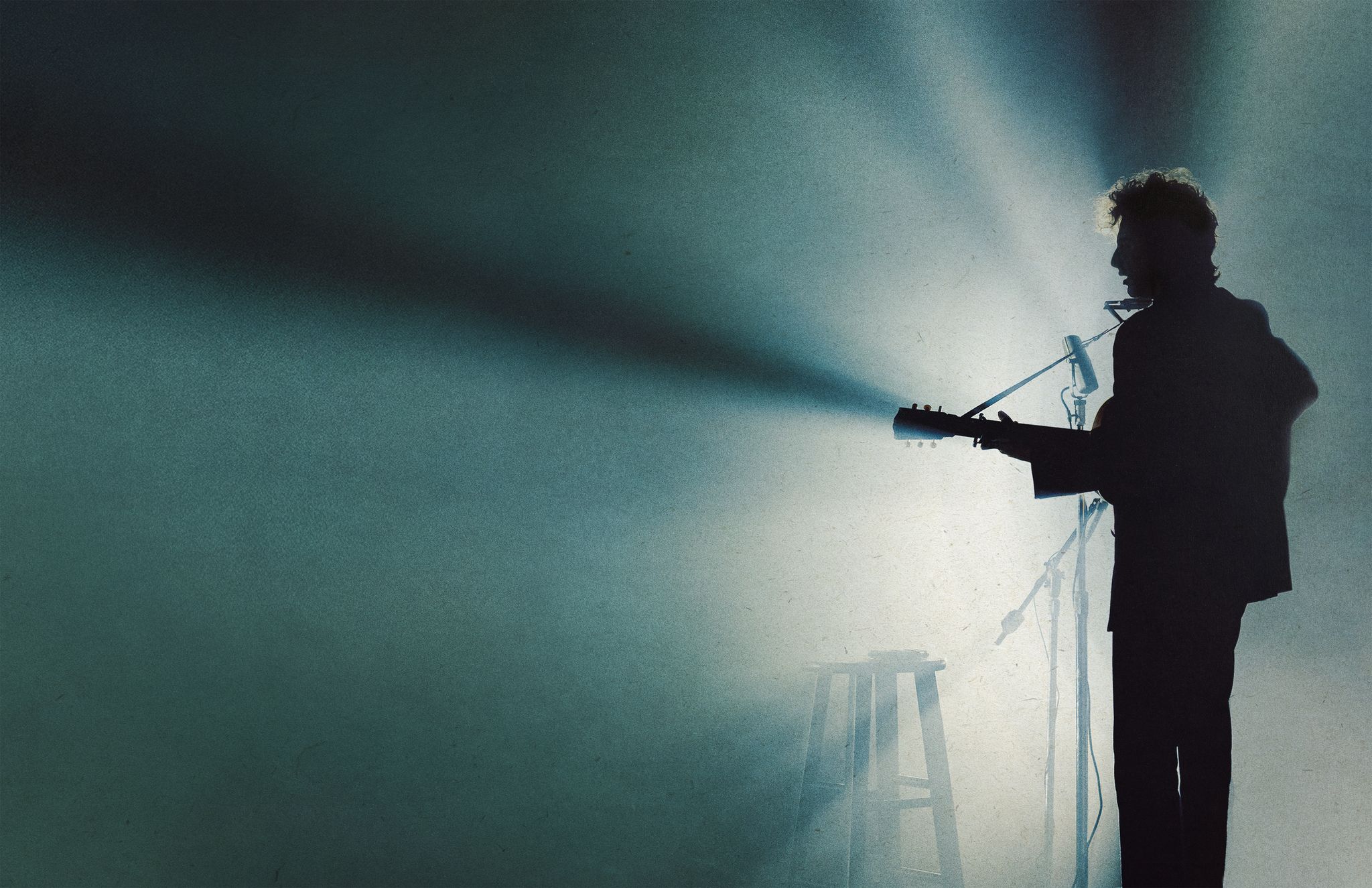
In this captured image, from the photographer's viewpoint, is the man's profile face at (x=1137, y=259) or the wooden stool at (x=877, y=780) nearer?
the man's profile face at (x=1137, y=259)

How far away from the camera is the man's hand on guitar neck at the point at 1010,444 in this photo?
1.41 metres

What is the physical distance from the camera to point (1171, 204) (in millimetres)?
1355

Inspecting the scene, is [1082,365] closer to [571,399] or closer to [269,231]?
[571,399]

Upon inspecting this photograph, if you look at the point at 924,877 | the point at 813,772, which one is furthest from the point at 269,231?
the point at 924,877

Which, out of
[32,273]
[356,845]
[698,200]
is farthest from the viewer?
[698,200]

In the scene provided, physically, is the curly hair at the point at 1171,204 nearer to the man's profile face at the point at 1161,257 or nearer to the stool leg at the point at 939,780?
the man's profile face at the point at 1161,257

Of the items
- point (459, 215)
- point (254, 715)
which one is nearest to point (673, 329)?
point (459, 215)

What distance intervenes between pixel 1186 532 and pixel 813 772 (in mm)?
988

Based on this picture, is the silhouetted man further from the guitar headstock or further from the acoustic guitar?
the guitar headstock

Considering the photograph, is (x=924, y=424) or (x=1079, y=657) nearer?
(x=924, y=424)

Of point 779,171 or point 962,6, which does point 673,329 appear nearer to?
point 779,171

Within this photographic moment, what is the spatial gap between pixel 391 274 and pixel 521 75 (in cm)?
62

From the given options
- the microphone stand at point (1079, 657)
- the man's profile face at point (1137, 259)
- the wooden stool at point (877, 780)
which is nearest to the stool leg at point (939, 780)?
the wooden stool at point (877, 780)

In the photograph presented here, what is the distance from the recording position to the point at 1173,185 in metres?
1.37
